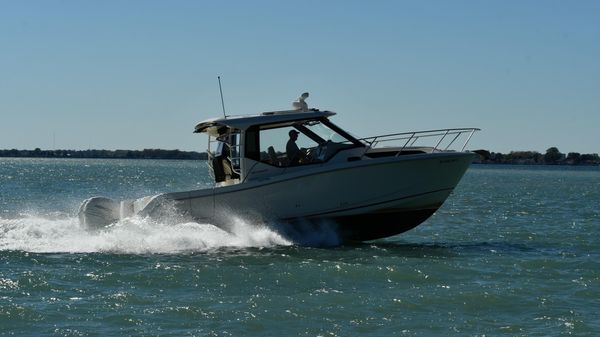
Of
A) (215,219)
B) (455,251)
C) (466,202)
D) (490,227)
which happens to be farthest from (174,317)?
(466,202)

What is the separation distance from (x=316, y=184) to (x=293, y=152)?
2.60ft

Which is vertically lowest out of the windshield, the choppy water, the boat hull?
the choppy water

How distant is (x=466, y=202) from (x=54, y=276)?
82.3 ft

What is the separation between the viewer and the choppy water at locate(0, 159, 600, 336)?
35.7 feet

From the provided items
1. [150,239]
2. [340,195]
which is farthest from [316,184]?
[150,239]

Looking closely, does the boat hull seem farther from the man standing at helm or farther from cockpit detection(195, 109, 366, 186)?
the man standing at helm

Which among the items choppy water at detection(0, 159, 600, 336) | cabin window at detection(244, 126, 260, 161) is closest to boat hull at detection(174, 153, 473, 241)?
choppy water at detection(0, 159, 600, 336)

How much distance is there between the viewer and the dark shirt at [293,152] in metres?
17.6

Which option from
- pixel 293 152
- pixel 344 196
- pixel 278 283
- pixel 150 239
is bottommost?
pixel 278 283

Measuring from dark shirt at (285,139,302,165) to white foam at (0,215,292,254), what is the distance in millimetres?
1335

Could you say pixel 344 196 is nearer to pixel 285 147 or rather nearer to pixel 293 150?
pixel 293 150

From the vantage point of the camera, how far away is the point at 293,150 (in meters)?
17.7

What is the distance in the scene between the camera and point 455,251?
1742 cm

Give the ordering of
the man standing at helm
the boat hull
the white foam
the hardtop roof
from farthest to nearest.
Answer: the man standing at helm < the hardtop roof < the boat hull < the white foam
